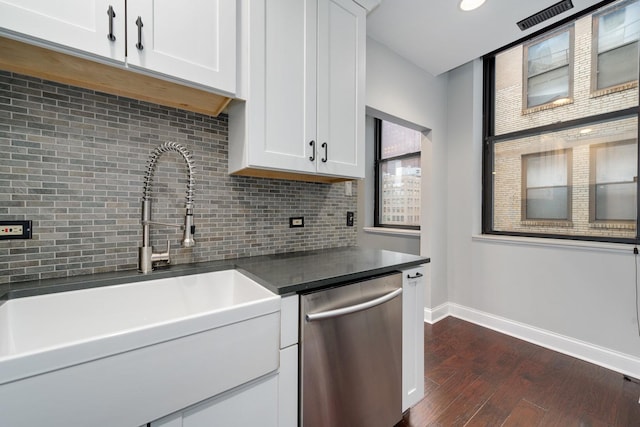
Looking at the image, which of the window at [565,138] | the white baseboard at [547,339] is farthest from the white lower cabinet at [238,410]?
the window at [565,138]

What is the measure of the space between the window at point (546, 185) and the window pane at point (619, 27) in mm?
852

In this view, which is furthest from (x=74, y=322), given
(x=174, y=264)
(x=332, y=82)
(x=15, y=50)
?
(x=332, y=82)

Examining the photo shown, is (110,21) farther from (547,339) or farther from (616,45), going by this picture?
(547,339)

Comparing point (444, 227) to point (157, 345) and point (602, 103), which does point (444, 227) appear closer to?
point (602, 103)

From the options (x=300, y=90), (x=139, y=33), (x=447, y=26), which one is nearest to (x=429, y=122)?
(x=447, y=26)

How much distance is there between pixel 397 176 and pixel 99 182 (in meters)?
3.47

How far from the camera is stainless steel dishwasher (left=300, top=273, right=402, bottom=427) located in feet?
3.44

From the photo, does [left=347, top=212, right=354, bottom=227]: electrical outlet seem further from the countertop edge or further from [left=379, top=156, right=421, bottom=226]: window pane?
[left=379, top=156, right=421, bottom=226]: window pane

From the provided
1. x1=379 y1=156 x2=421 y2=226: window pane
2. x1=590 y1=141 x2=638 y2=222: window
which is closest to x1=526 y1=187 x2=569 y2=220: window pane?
x1=590 y1=141 x2=638 y2=222: window

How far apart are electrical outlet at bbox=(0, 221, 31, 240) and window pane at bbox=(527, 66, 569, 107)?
370cm

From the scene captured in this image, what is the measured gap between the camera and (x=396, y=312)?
53.4 inches

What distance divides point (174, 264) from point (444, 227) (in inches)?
106

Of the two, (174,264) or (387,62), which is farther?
(387,62)

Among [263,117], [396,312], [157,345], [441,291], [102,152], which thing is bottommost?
[441,291]
